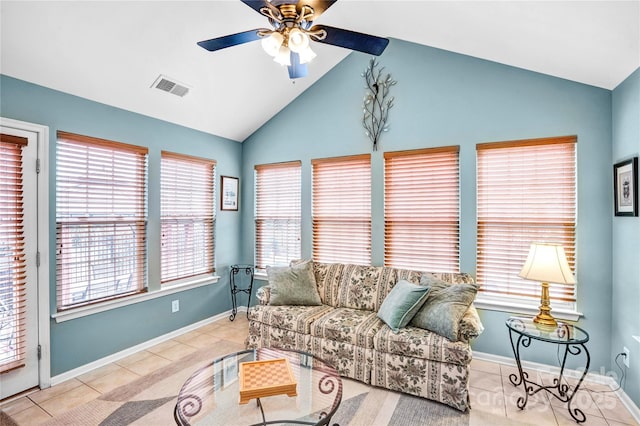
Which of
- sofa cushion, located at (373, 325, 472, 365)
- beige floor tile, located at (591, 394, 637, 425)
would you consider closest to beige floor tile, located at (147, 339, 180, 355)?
sofa cushion, located at (373, 325, 472, 365)

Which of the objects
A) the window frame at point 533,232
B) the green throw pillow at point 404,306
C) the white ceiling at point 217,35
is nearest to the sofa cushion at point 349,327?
the green throw pillow at point 404,306

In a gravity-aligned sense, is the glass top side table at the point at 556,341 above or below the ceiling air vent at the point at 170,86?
below

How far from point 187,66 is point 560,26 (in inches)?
121

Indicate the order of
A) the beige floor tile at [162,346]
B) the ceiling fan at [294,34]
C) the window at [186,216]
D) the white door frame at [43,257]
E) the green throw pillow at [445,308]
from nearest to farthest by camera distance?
the ceiling fan at [294,34], the green throw pillow at [445,308], the white door frame at [43,257], the beige floor tile at [162,346], the window at [186,216]

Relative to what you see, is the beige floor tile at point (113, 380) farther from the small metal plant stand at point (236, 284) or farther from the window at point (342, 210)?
the window at point (342, 210)

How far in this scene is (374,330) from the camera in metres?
2.72

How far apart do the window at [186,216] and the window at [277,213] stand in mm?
667

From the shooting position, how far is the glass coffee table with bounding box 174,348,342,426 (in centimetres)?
173

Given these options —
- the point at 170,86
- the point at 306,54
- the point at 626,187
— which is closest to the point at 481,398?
the point at 626,187

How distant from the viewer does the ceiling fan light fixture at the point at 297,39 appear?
1.79 meters

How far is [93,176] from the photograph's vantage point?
3047mm

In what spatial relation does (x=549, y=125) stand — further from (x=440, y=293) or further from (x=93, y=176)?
(x=93, y=176)

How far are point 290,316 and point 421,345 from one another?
4.08 feet

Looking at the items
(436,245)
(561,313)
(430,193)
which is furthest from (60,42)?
(561,313)
